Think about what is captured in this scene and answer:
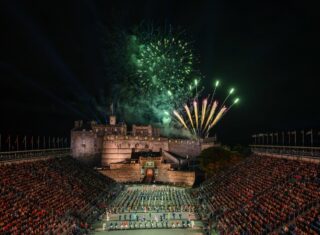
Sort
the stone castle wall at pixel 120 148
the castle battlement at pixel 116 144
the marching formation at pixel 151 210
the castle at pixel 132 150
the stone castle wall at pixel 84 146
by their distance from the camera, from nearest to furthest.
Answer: the marching formation at pixel 151 210 < the castle at pixel 132 150 < the stone castle wall at pixel 84 146 < the castle battlement at pixel 116 144 < the stone castle wall at pixel 120 148

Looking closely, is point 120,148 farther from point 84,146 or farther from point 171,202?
point 171,202

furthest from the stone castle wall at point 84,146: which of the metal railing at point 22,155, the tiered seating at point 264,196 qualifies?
the tiered seating at point 264,196

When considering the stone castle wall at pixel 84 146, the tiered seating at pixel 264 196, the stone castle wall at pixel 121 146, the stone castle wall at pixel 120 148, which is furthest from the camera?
the stone castle wall at pixel 120 148

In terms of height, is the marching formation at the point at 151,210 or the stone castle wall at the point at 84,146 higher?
the stone castle wall at the point at 84,146

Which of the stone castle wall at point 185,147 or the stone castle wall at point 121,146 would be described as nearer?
the stone castle wall at point 121,146

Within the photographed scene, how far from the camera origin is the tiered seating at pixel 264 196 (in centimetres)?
3597

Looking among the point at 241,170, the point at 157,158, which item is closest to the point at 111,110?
the point at 157,158

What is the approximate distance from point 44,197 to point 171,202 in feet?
71.8

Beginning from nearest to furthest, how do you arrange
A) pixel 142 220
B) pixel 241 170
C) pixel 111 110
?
pixel 142 220 → pixel 241 170 → pixel 111 110

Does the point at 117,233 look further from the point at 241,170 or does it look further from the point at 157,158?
the point at 157,158

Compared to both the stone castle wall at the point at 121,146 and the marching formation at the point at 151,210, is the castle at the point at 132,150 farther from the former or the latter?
the marching formation at the point at 151,210

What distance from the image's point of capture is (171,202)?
61.8m

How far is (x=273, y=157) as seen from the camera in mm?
58250

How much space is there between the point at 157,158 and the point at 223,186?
3135 cm
